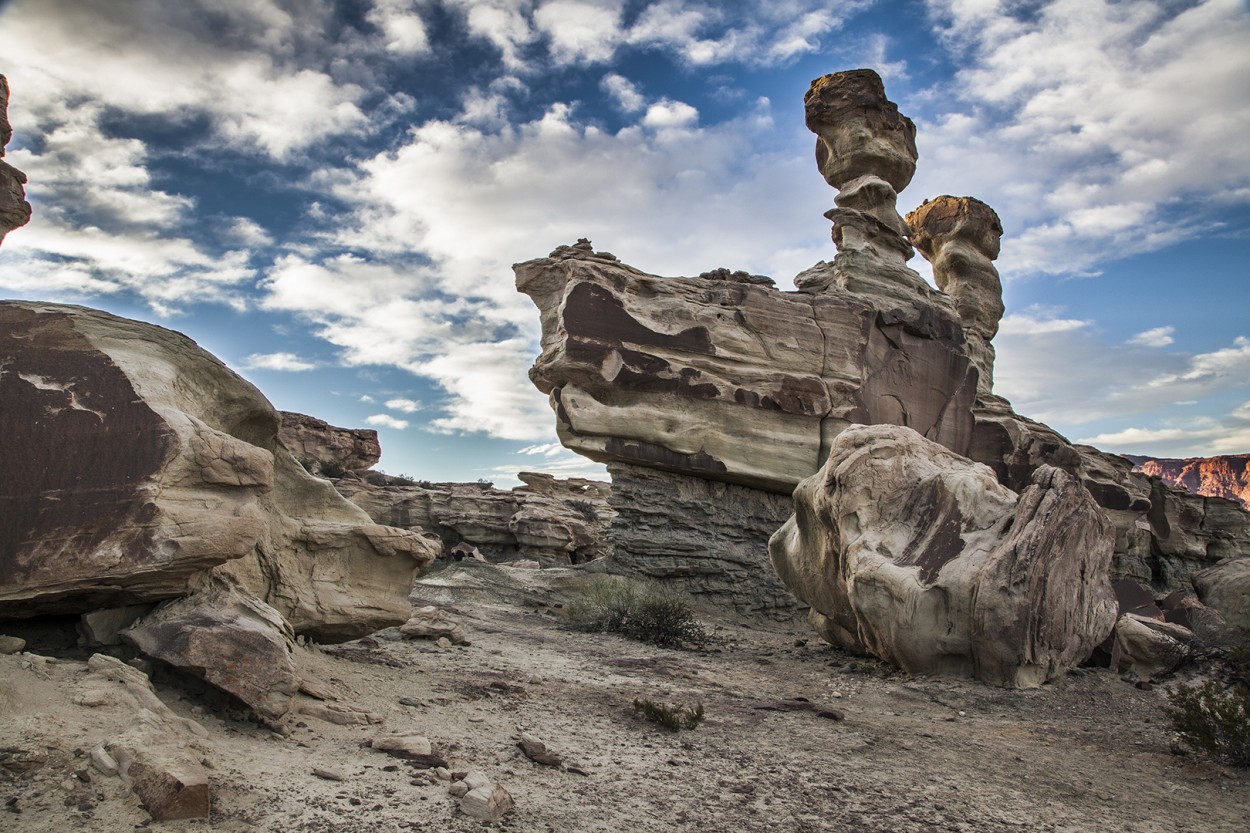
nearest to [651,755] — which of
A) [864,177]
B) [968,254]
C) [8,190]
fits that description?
[8,190]

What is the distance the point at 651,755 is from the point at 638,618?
6.49 meters

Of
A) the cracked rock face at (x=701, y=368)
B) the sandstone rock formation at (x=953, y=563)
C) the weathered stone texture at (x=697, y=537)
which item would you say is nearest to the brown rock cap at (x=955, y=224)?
the cracked rock face at (x=701, y=368)

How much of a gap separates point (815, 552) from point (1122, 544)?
20.3 m

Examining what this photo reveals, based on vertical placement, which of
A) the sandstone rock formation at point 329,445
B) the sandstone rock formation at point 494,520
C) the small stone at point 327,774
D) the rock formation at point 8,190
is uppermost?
the rock formation at point 8,190

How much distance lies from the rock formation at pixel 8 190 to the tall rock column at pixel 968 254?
93.2ft

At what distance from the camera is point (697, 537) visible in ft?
54.0

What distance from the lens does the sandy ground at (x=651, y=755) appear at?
3654 mm

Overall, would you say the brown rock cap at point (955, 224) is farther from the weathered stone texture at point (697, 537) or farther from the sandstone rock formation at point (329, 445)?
the sandstone rock formation at point (329, 445)

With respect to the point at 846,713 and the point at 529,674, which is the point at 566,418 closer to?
the point at 529,674

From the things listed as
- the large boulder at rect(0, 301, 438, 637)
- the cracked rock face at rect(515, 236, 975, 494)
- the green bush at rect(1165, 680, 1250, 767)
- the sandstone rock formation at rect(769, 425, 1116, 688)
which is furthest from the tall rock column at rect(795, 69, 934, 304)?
the large boulder at rect(0, 301, 438, 637)

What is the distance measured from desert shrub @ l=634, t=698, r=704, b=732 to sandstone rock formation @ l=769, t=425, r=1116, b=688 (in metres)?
3.42

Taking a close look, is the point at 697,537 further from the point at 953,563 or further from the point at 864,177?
the point at 864,177

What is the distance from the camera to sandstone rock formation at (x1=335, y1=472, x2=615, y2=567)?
23656 mm

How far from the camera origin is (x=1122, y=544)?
25.6m
